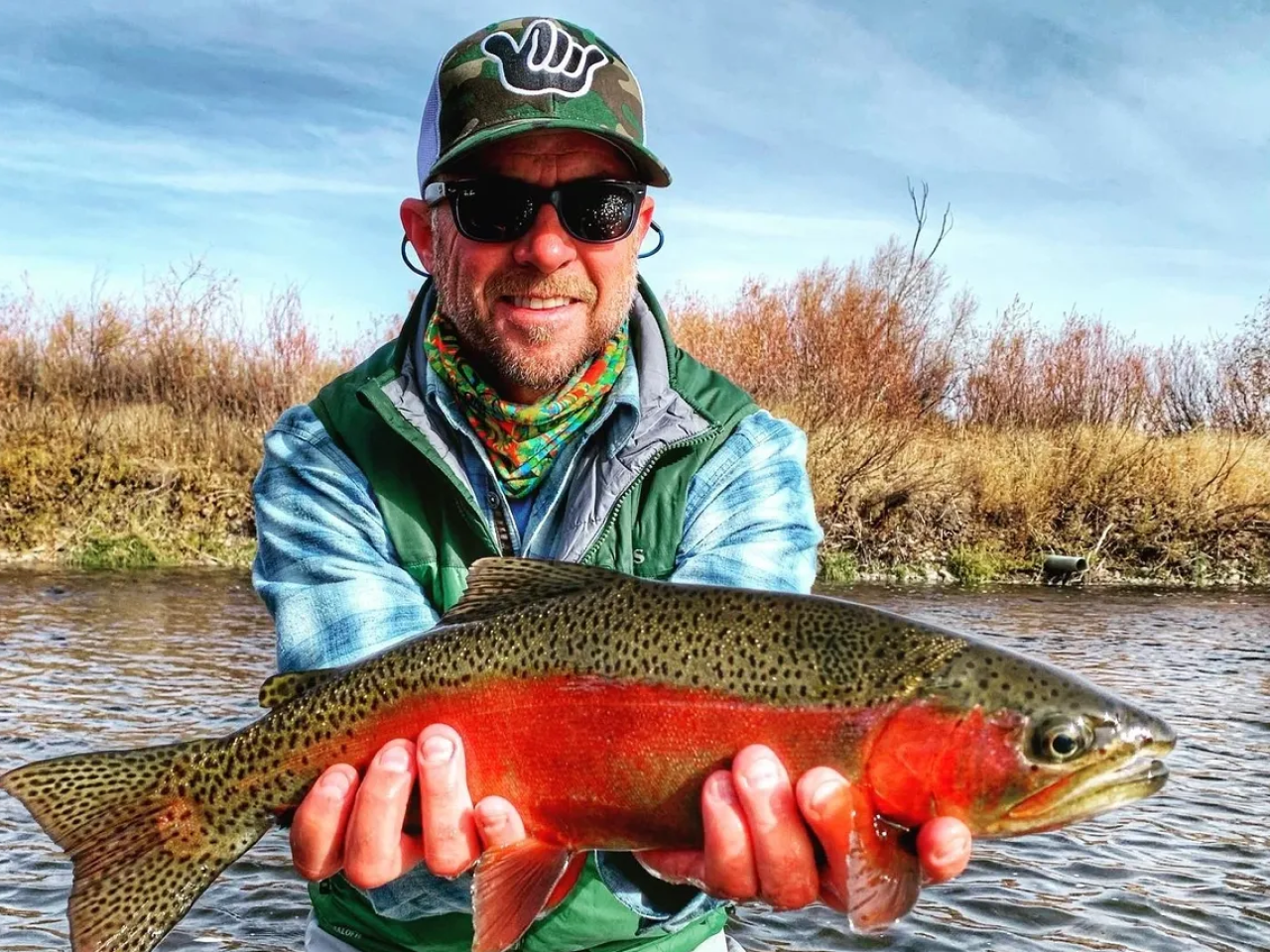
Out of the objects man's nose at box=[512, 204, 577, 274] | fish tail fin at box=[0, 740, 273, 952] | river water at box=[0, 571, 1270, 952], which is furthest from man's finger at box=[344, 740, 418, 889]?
river water at box=[0, 571, 1270, 952]

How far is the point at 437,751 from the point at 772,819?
0.63 metres

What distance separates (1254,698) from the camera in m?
10.8

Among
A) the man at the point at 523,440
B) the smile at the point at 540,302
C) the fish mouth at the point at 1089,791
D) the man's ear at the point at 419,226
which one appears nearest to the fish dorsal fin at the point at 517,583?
the man at the point at 523,440

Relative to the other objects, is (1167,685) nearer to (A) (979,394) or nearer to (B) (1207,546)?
(B) (1207,546)

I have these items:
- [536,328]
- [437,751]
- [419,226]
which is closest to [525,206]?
[536,328]

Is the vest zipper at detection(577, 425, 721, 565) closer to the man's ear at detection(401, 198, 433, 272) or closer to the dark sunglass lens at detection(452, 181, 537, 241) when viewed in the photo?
the dark sunglass lens at detection(452, 181, 537, 241)

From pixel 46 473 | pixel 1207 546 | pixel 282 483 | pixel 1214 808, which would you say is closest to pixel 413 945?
pixel 282 483

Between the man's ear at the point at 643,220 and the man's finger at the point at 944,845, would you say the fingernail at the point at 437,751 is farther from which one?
the man's ear at the point at 643,220

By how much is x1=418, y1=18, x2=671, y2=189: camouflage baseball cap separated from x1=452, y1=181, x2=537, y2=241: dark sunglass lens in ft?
0.34

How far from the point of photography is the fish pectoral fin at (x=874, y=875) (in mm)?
2156

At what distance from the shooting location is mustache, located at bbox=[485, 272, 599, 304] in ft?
9.84

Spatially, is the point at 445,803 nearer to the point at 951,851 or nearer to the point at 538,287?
the point at 951,851

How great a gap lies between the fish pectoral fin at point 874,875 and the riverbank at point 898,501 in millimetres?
16698

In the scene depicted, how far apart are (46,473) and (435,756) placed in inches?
750
